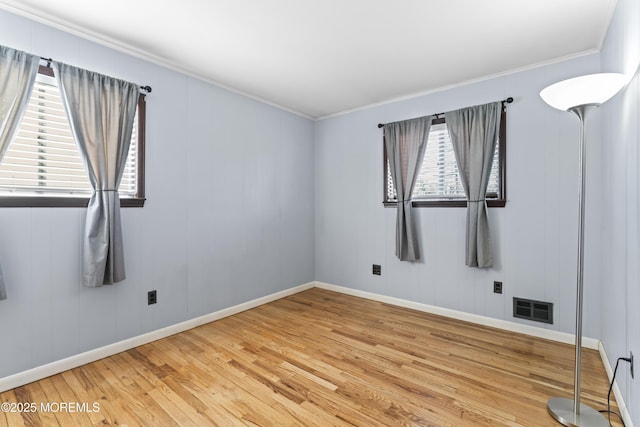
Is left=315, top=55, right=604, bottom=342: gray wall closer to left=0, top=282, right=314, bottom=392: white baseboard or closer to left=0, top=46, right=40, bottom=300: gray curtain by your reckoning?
left=0, top=282, right=314, bottom=392: white baseboard

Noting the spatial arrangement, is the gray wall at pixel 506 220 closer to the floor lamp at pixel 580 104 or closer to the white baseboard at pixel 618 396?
the white baseboard at pixel 618 396

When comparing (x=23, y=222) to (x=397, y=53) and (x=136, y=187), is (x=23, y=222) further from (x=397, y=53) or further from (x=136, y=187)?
(x=397, y=53)

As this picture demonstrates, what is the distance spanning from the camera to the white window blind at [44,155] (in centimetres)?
205

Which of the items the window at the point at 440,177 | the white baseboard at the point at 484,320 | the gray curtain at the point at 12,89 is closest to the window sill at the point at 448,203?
the window at the point at 440,177

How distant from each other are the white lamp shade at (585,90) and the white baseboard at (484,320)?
208 centimetres

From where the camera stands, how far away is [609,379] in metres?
2.11

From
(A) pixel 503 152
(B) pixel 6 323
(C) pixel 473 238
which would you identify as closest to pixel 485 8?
(A) pixel 503 152

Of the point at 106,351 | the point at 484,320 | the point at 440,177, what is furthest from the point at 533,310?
the point at 106,351

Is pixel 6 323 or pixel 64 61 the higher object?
pixel 64 61

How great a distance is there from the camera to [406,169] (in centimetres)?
357

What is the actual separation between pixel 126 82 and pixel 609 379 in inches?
167

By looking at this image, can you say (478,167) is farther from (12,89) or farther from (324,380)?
(12,89)

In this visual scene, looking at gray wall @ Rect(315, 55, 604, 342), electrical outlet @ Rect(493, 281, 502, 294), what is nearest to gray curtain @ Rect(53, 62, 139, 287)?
gray wall @ Rect(315, 55, 604, 342)

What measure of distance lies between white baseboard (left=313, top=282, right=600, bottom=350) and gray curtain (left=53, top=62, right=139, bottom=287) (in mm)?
2790
